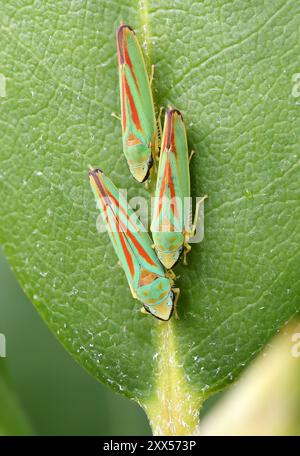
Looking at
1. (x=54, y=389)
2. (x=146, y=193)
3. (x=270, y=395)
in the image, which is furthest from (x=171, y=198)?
(x=54, y=389)

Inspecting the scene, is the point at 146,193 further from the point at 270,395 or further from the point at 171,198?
the point at 270,395

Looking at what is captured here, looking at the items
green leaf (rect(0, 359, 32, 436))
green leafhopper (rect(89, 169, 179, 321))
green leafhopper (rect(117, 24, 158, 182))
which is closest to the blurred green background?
green leaf (rect(0, 359, 32, 436))

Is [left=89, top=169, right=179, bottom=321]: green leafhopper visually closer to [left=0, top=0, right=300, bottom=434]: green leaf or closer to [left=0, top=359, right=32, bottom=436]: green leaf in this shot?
[left=0, top=0, right=300, bottom=434]: green leaf

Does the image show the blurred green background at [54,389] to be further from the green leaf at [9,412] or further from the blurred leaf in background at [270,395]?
the blurred leaf in background at [270,395]

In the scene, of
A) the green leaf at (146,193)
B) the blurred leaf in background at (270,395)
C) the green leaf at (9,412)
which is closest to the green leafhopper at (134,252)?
the green leaf at (146,193)

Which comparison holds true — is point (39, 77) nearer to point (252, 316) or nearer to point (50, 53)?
point (50, 53)
